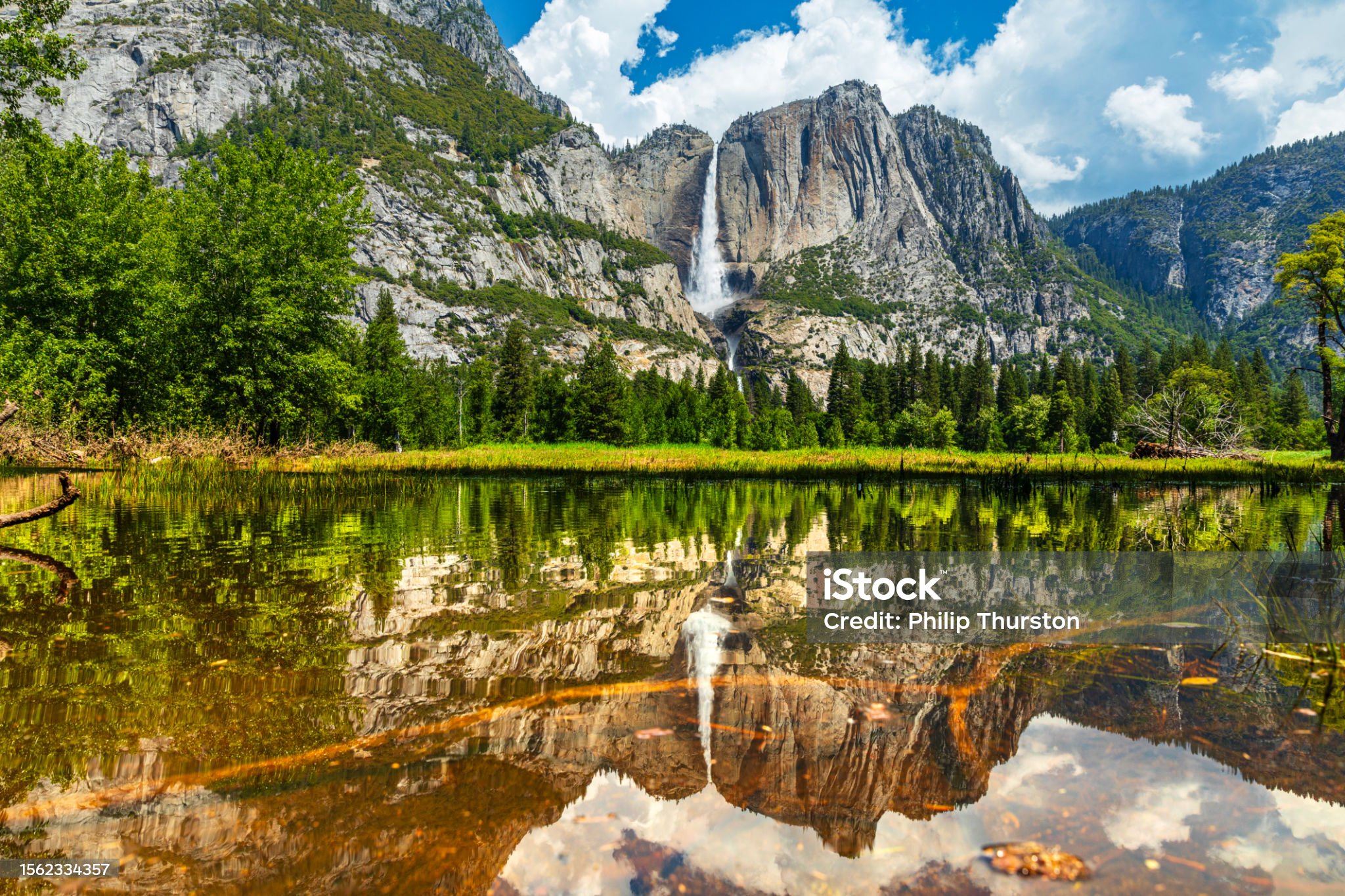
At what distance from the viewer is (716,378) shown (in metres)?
108

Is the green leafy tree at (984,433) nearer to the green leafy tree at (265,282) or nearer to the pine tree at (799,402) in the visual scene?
the pine tree at (799,402)

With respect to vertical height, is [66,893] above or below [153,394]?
below

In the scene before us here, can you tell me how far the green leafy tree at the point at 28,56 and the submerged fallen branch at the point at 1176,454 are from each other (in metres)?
42.6

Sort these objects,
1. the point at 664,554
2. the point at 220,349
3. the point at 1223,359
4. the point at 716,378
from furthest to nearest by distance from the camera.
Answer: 1. the point at 716,378
2. the point at 1223,359
3. the point at 220,349
4. the point at 664,554

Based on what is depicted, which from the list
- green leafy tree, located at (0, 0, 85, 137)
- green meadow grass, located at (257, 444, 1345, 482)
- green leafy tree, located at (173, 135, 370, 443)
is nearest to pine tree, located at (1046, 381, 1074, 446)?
green meadow grass, located at (257, 444, 1345, 482)

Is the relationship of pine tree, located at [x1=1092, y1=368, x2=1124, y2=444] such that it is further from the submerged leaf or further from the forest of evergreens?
the submerged leaf

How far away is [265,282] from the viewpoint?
1038 inches

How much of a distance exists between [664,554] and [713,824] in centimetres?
674

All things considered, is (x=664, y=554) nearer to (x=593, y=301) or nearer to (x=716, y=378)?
(x=716, y=378)

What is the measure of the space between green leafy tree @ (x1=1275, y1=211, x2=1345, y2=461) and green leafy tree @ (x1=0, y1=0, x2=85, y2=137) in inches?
1863

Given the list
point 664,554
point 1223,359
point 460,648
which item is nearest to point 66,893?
point 460,648

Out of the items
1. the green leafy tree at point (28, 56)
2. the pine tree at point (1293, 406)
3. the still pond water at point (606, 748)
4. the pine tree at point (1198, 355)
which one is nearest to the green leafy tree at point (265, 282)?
the green leafy tree at point (28, 56)

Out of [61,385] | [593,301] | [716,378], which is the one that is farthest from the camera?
[593,301]

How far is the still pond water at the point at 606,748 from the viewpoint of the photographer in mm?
2609
